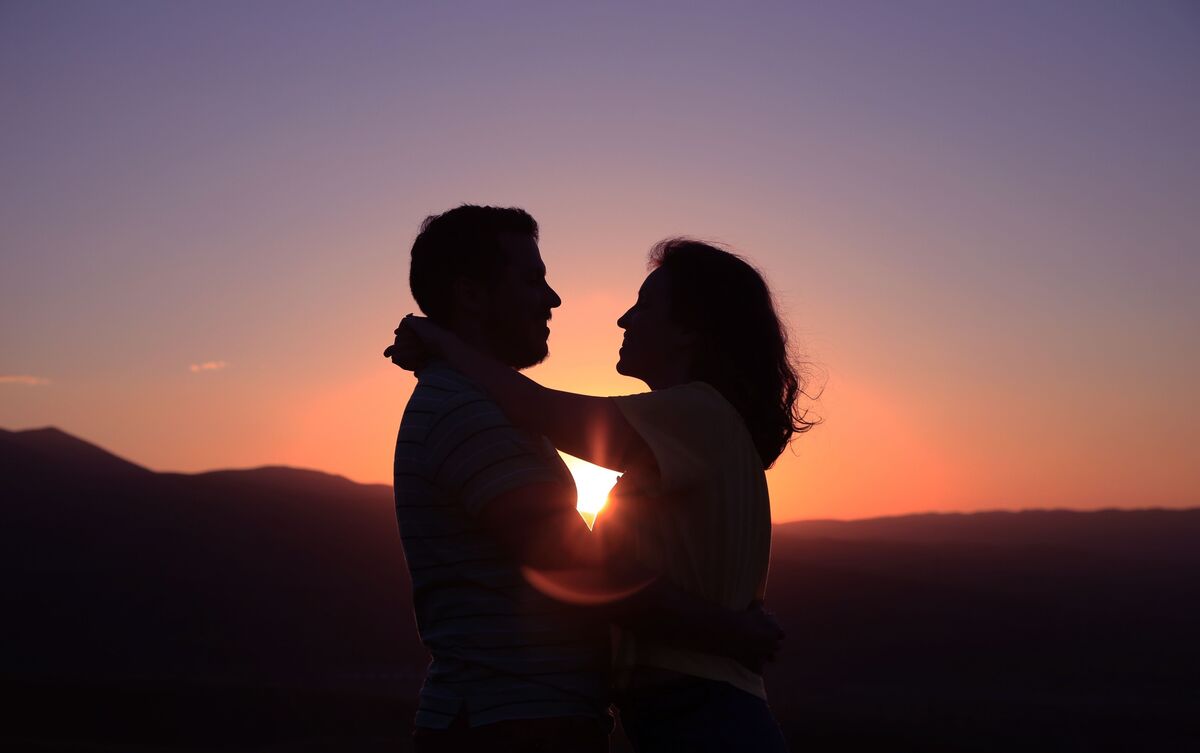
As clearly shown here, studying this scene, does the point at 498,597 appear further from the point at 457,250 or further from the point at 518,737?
the point at 457,250

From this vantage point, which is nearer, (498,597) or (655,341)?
(498,597)

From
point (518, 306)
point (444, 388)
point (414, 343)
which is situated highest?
point (518, 306)

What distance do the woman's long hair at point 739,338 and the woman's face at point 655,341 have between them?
26mm

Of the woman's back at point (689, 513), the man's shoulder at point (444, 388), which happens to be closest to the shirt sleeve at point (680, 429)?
the woman's back at point (689, 513)

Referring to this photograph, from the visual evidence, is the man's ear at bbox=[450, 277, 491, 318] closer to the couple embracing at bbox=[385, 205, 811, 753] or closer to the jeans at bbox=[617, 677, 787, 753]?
the couple embracing at bbox=[385, 205, 811, 753]

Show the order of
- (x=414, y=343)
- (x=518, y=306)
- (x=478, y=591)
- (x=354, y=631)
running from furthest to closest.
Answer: (x=354, y=631) < (x=518, y=306) < (x=414, y=343) < (x=478, y=591)

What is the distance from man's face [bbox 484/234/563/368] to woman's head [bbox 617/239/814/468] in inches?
10.1

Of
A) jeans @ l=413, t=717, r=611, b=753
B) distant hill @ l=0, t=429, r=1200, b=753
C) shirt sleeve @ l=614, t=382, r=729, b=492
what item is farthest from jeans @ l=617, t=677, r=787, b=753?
distant hill @ l=0, t=429, r=1200, b=753

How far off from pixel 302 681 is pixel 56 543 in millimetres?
14245

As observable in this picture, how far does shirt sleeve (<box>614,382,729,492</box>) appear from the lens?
270 cm

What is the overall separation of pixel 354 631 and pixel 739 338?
31.2m

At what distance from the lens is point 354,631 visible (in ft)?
107

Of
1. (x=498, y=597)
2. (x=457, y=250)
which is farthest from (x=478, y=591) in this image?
(x=457, y=250)

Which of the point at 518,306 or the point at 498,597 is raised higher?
the point at 518,306
